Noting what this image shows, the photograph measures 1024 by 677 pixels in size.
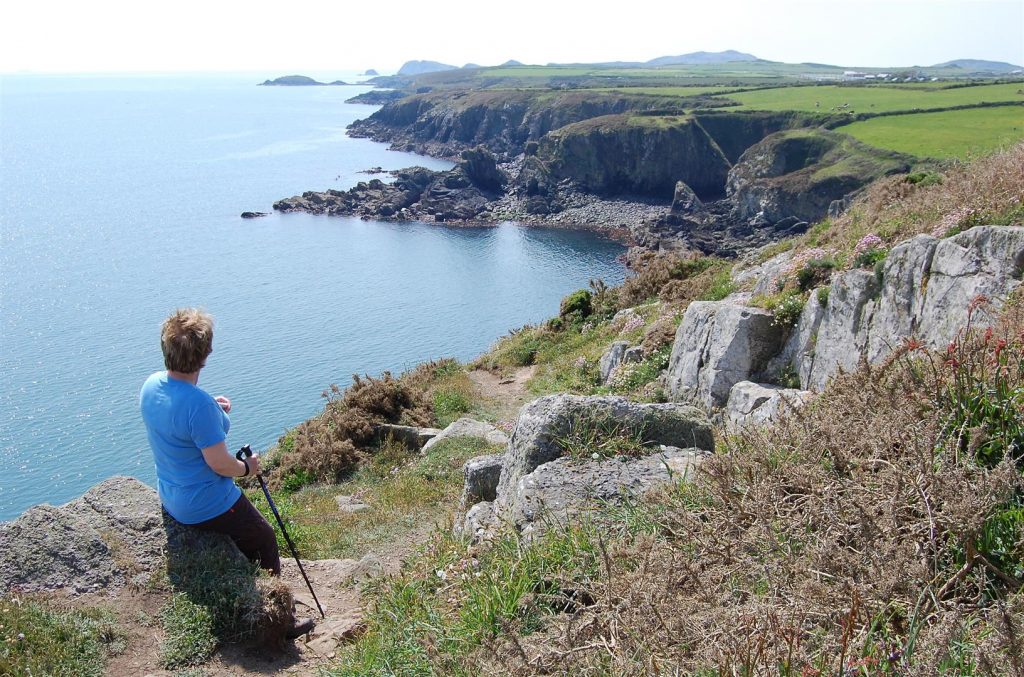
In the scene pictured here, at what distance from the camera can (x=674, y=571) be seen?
4.22 metres

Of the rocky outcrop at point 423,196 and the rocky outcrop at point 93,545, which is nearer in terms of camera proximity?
the rocky outcrop at point 93,545

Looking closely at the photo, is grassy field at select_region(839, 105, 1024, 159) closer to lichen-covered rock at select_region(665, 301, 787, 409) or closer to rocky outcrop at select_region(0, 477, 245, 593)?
lichen-covered rock at select_region(665, 301, 787, 409)

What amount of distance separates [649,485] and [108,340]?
47693 mm

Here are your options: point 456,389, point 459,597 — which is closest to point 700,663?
point 459,597

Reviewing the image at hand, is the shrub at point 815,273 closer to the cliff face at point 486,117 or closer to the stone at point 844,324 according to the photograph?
the stone at point 844,324

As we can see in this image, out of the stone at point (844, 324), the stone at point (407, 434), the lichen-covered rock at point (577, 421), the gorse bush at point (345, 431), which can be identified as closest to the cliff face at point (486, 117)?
the gorse bush at point (345, 431)

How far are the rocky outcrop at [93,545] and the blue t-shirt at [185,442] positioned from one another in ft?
1.14

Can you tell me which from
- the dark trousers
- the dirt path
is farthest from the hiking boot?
the dirt path

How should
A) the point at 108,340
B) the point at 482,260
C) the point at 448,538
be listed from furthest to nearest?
1. the point at 482,260
2. the point at 108,340
3. the point at 448,538

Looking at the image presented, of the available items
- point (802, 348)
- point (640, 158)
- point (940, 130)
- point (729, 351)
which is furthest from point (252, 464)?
point (640, 158)

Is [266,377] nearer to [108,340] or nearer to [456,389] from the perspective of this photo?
[108,340]

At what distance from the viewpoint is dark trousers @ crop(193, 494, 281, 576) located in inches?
258

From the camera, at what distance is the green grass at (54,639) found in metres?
5.13

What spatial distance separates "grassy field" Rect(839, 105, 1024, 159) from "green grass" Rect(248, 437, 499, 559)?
217 ft
